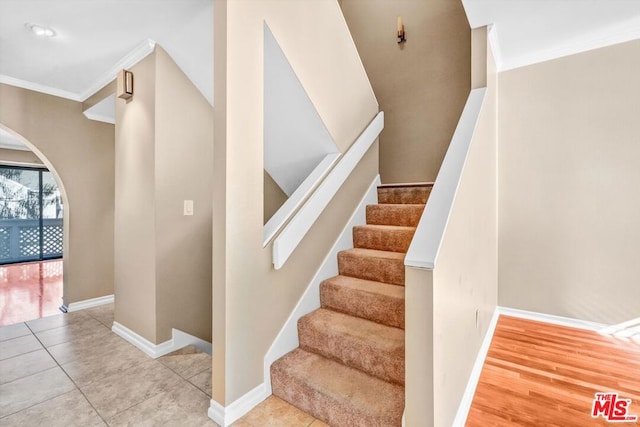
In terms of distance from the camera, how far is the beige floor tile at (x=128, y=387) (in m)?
1.68

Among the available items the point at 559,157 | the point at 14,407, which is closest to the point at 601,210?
the point at 559,157

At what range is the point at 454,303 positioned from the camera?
1.40m

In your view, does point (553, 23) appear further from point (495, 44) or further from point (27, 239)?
point (27, 239)

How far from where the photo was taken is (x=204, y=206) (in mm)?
2689

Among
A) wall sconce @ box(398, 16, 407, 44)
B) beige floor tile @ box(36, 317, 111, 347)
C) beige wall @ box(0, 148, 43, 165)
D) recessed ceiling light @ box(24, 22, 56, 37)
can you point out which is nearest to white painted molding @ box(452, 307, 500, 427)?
beige floor tile @ box(36, 317, 111, 347)

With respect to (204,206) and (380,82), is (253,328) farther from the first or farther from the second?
(380,82)

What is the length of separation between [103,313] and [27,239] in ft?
16.4

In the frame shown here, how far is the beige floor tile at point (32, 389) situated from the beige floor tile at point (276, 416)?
122 cm

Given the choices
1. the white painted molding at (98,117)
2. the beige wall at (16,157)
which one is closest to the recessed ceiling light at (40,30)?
the white painted molding at (98,117)

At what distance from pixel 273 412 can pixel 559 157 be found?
3.18 meters

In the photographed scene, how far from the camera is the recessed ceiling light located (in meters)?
2.15

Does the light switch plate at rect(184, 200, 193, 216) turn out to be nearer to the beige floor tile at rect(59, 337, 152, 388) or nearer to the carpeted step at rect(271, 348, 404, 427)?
the beige floor tile at rect(59, 337, 152, 388)

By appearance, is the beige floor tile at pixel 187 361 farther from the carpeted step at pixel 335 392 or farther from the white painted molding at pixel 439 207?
the white painted molding at pixel 439 207

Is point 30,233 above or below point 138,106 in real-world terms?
below
